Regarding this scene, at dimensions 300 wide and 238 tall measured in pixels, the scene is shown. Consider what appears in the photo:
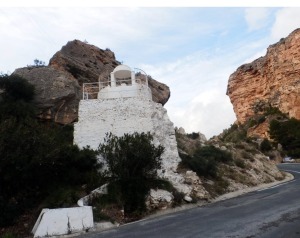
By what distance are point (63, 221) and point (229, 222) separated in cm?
603

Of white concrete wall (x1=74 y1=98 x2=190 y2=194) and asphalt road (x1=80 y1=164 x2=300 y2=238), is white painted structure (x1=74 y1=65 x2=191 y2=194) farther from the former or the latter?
asphalt road (x1=80 y1=164 x2=300 y2=238)

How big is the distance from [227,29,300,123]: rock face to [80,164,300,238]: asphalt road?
4793cm

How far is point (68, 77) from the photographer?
27.5 meters

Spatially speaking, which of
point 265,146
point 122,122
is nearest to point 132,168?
point 122,122

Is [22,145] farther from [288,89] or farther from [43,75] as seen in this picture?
[288,89]

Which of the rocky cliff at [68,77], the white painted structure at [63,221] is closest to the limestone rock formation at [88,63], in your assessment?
the rocky cliff at [68,77]

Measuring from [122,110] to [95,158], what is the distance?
362 cm

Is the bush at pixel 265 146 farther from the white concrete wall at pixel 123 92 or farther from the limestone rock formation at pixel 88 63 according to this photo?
the white concrete wall at pixel 123 92

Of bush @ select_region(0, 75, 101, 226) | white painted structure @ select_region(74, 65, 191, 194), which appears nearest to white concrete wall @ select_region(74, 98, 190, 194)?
white painted structure @ select_region(74, 65, 191, 194)

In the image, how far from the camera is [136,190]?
50.5 ft

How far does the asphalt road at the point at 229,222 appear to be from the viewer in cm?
977

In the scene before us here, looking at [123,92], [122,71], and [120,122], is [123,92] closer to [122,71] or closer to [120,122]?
[122,71]

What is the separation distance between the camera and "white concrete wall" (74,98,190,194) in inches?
776

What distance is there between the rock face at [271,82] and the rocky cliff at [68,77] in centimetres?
3228
